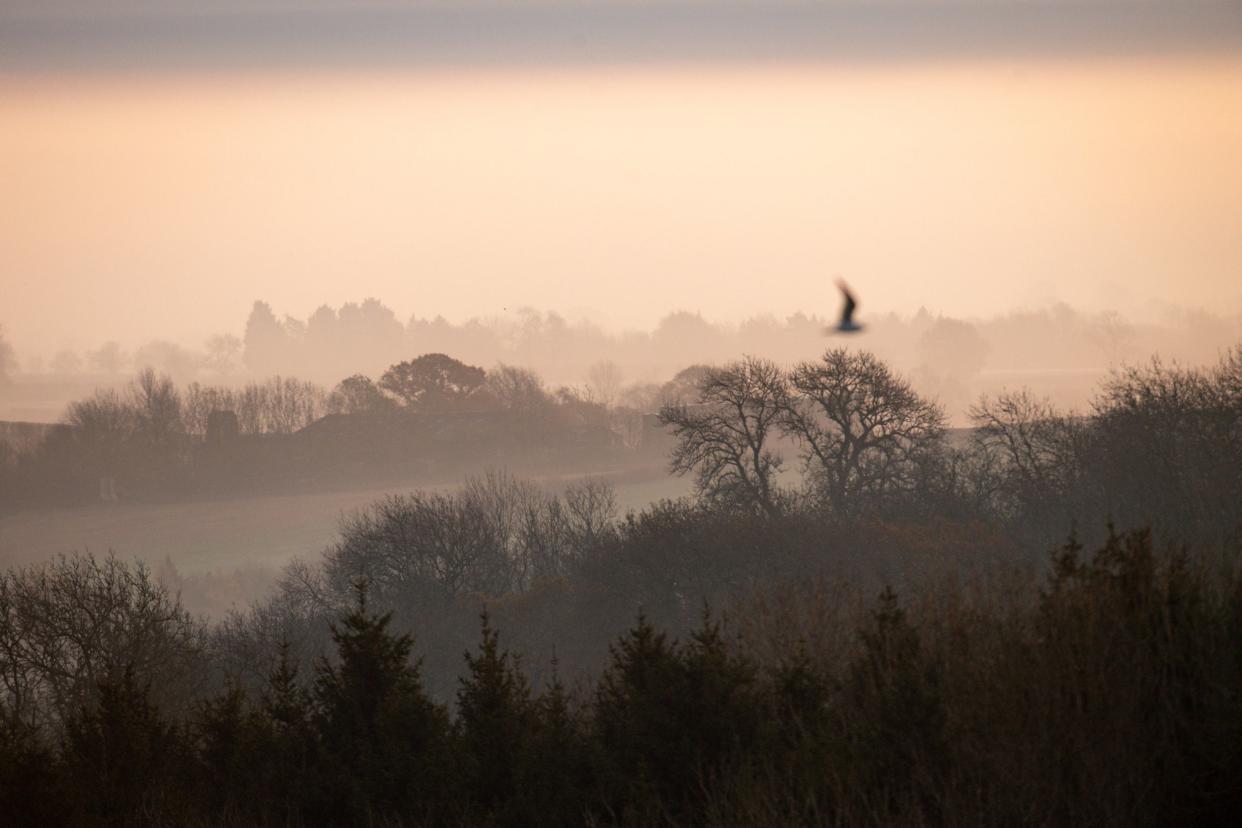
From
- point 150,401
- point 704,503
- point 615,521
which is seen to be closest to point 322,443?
point 150,401

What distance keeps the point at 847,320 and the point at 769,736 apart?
6.88 meters

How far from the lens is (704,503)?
6247 cm

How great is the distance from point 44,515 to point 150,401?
1816cm

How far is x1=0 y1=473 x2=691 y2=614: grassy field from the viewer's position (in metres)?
101

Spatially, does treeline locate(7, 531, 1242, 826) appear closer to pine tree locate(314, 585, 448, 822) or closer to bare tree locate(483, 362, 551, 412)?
pine tree locate(314, 585, 448, 822)

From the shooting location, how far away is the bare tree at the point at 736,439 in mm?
61000

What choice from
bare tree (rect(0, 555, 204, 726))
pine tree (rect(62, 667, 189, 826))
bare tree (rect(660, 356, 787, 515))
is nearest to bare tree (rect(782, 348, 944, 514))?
bare tree (rect(660, 356, 787, 515))

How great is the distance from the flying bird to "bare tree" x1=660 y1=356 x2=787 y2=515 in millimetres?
47312

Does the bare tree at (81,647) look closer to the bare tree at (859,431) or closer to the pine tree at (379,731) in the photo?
the pine tree at (379,731)

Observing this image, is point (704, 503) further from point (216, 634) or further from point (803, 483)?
point (216, 634)

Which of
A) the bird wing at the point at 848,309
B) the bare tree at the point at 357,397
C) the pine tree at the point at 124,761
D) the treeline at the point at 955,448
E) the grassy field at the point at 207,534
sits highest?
the bare tree at the point at 357,397

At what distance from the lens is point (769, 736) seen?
16.5 metres

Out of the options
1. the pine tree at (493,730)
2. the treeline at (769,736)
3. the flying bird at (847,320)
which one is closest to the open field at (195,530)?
the treeline at (769,736)

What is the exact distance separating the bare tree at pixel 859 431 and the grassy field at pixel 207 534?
27.5 meters
